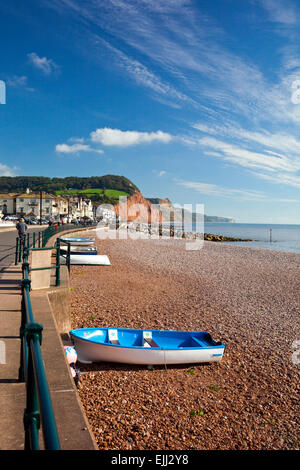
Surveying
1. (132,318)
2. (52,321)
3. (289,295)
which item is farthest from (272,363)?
(289,295)

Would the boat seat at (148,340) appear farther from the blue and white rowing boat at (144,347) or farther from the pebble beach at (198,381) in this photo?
the pebble beach at (198,381)

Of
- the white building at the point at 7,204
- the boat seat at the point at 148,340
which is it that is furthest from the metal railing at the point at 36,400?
the white building at the point at 7,204

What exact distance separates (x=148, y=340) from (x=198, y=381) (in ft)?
5.07

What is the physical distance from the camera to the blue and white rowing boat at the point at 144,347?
7.29m

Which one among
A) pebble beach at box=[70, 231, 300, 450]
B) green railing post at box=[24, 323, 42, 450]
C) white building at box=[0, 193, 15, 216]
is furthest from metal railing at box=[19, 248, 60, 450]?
white building at box=[0, 193, 15, 216]

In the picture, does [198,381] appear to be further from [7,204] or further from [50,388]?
[7,204]

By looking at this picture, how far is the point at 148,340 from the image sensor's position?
806cm

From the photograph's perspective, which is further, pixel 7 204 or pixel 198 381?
pixel 7 204

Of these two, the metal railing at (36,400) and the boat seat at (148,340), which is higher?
the metal railing at (36,400)

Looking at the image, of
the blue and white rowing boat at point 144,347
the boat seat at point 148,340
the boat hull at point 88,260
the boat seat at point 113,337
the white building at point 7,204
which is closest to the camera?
the blue and white rowing boat at point 144,347

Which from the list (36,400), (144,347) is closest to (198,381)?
(144,347)

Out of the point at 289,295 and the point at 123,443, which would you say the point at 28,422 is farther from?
the point at 289,295
